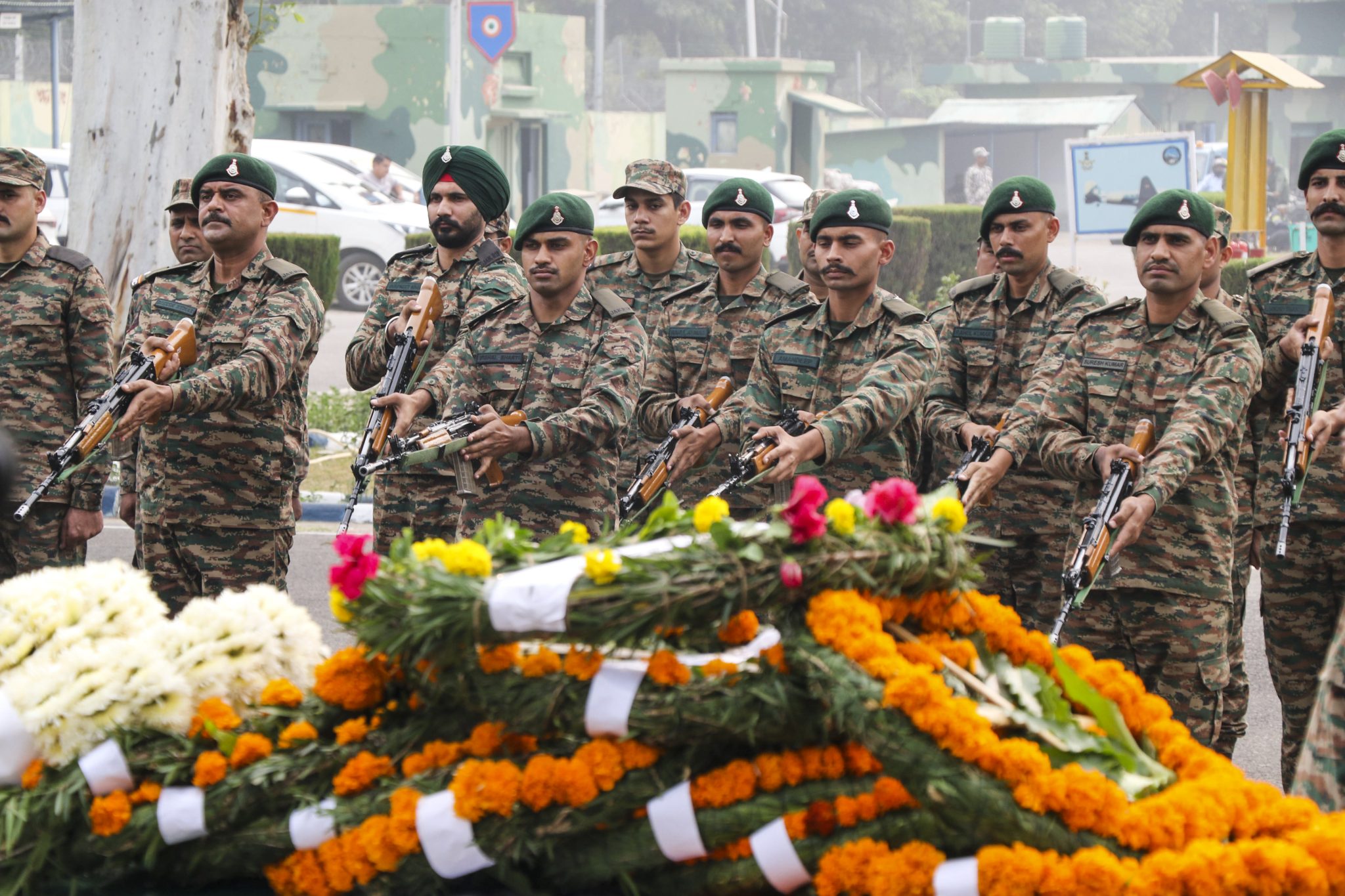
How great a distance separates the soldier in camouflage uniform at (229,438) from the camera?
5.93 metres

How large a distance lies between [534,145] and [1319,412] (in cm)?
3129

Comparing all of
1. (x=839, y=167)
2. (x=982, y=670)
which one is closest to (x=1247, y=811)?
(x=982, y=670)

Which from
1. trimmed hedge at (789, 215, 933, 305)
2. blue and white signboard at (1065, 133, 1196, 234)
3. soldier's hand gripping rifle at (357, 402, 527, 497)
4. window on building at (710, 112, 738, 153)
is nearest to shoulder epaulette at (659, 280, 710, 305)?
soldier's hand gripping rifle at (357, 402, 527, 497)

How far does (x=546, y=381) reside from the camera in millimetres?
5914

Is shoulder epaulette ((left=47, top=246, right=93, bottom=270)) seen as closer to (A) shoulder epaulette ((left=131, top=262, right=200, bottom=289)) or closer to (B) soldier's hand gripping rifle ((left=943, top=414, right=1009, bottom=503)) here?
(A) shoulder epaulette ((left=131, top=262, right=200, bottom=289))

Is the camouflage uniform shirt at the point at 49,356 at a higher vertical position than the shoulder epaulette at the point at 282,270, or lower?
lower

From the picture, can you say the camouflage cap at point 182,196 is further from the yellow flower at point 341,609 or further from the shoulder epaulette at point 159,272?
the yellow flower at point 341,609

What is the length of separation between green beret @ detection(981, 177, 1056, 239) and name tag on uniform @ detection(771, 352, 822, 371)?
3.99 ft

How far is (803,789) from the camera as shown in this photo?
9.28 feet

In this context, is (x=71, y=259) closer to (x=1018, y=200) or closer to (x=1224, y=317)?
(x=1018, y=200)

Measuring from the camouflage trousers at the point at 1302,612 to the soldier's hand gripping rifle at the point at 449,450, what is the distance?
8.84 ft

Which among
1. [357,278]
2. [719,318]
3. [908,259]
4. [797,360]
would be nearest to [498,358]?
[797,360]

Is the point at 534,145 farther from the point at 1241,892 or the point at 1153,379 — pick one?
the point at 1241,892

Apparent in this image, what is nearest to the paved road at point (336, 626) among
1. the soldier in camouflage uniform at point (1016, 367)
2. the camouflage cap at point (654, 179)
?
the soldier in camouflage uniform at point (1016, 367)
